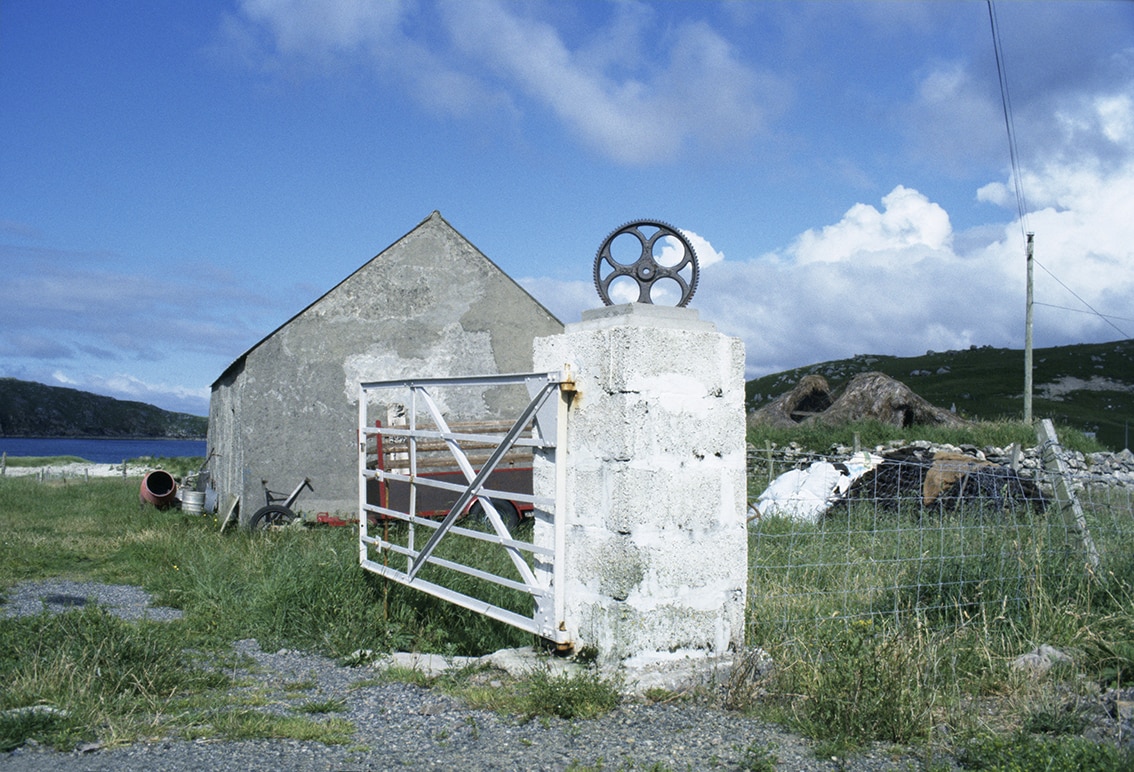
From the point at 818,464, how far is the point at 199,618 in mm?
9370

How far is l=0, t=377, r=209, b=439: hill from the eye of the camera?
491 ft

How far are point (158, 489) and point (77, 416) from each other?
537ft

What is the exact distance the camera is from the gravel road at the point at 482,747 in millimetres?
3654

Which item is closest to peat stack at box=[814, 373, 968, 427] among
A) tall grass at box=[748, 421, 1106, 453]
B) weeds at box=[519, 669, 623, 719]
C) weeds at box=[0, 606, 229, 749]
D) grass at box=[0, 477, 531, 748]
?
tall grass at box=[748, 421, 1106, 453]

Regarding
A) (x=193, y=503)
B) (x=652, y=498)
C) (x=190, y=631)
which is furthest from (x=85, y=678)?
(x=193, y=503)

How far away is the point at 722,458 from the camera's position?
15.6 ft

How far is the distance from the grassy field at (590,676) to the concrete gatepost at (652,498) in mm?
341

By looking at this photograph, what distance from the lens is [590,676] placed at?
4387 millimetres

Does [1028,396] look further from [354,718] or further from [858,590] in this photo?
[354,718]

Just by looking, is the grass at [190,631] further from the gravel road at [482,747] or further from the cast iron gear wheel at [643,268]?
the cast iron gear wheel at [643,268]

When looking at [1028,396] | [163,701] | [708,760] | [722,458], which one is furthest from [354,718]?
[1028,396]

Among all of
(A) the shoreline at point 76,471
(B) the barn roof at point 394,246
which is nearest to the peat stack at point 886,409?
(B) the barn roof at point 394,246

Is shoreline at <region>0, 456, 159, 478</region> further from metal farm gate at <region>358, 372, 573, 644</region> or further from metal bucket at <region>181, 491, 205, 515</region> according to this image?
metal farm gate at <region>358, 372, 573, 644</region>

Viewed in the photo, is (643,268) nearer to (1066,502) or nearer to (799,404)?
(1066,502)
